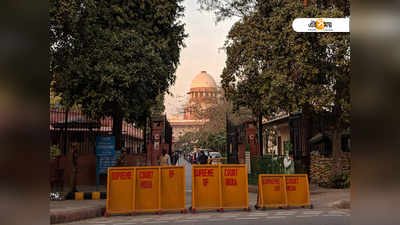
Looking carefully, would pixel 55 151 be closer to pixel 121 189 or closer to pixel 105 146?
pixel 105 146

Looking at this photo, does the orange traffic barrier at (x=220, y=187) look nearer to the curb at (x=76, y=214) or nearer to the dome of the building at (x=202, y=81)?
the curb at (x=76, y=214)

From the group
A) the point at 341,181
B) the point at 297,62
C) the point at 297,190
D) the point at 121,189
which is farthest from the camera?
the point at 341,181

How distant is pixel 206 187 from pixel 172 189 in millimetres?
939

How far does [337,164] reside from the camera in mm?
20156

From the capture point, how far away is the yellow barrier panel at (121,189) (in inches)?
511

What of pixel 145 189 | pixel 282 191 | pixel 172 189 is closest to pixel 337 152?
pixel 282 191

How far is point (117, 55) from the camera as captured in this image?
752 inches

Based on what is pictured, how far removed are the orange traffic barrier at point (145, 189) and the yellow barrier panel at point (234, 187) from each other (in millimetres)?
1166

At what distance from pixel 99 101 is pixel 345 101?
9362 mm

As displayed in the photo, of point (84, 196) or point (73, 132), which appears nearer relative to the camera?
point (84, 196)

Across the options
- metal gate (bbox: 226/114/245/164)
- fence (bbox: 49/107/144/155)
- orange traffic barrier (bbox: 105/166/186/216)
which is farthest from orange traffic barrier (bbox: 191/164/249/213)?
metal gate (bbox: 226/114/245/164)
